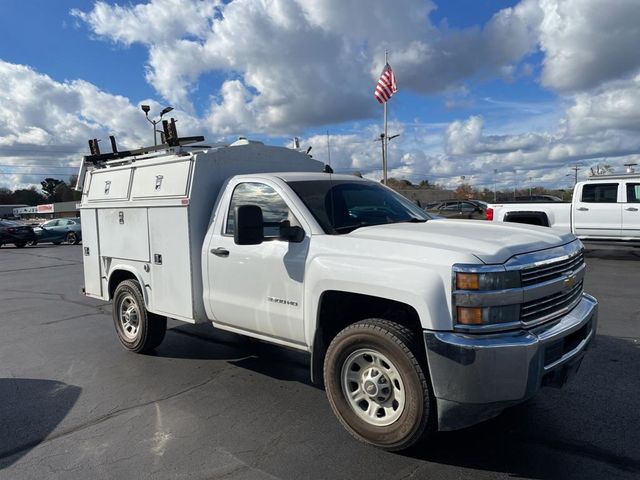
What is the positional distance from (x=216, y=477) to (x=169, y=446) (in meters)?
0.63

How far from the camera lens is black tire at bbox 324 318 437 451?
10.7ft

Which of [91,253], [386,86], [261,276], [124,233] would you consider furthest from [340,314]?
[386,86]

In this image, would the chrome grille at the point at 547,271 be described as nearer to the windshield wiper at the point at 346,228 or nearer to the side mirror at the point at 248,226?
the windshield wiper at the point at 346,228

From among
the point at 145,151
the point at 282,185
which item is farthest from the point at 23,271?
the point at 282,185

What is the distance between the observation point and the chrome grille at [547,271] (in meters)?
3.21

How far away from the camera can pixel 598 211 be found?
13.5 metres

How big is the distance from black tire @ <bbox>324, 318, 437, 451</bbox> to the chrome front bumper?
0.13 m

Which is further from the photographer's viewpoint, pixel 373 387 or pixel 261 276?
pixel 261 276

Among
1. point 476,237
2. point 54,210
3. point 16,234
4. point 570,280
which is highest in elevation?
point 54,210

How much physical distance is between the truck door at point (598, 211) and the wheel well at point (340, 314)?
11.9 metres

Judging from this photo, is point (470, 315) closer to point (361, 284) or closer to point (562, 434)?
point (361, 284)

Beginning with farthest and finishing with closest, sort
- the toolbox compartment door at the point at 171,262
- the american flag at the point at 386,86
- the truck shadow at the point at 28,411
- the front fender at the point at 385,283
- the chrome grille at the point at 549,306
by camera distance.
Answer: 1. the american flag at the point at 386,86
2. the toolbox compartment door at the point at 171,262
3. the truck shadow at the point at 28,411
4. the chrome grille at the point at 549,306
5. the front fender at the point at 385,283

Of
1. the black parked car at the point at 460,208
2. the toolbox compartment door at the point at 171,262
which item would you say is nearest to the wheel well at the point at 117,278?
the toolbox compartment door at the point at 171,262

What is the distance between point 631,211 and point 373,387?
1239cm
